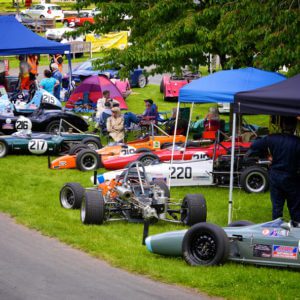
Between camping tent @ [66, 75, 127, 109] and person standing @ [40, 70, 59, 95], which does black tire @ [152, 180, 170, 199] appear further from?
camping tent @ [66, 75, 127, 109]

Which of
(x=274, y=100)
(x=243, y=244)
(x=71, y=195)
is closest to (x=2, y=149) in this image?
(x=71, y=195)

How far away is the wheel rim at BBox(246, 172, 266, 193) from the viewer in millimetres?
15396

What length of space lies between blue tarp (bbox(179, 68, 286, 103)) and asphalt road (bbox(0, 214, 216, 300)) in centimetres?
452

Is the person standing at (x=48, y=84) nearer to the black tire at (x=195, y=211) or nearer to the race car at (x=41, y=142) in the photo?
the race car at (x=41, y=142)

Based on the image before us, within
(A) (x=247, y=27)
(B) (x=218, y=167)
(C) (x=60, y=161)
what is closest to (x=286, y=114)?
(B) (x=218, y=167)

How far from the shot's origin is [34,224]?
12.7m

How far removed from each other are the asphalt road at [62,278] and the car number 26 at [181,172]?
463 cm

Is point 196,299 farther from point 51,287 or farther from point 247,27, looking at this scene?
point 247,27

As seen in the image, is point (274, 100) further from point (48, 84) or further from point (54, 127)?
point (48, 84)

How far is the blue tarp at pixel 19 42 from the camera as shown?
23.5 metres

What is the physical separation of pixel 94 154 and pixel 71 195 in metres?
3.90

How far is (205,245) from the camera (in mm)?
10062

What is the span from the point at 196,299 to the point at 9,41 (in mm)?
16329

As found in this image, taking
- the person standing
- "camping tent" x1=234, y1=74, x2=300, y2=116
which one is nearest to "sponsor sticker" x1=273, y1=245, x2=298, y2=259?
"camping tent" x1=234, y1=74, x2=300, y2=116
